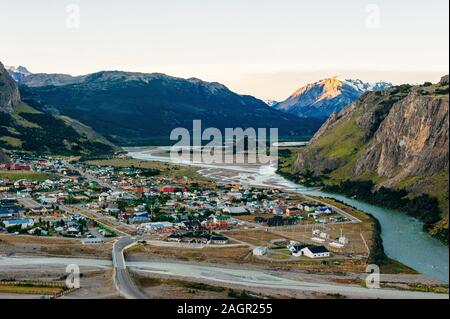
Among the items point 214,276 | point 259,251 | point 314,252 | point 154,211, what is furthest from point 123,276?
point 154,211

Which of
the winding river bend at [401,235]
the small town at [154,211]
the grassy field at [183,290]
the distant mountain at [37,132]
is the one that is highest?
the distant mountain at [37,132]

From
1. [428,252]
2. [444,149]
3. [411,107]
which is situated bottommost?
[428,252]

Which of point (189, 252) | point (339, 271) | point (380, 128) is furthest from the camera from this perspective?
point (380, 128)

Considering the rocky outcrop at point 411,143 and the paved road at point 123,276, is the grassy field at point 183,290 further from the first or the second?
the rocky outcrop at point 411,143

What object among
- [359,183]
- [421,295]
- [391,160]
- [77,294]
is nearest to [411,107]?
[391,160]

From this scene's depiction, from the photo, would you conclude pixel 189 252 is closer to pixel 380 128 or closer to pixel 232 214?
pixel 232 214

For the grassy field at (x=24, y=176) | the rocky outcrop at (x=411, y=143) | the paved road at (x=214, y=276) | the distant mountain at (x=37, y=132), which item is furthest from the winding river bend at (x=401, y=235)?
the distant mountain at (x=37, y=132)
